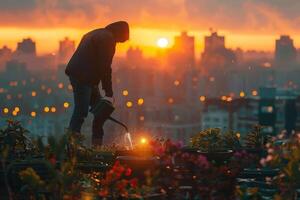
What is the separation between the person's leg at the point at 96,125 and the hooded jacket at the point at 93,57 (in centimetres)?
51

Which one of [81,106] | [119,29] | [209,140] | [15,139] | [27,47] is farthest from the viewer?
[27,47]

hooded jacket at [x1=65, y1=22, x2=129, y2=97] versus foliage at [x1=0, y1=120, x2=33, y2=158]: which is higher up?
hooded jacket at [x1=65, y1=22, x2=129, y2=97]

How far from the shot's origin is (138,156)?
37.6 ft

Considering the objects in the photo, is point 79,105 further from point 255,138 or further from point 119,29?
point 255,138

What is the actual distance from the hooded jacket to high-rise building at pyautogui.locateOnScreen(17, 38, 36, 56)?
128761mm

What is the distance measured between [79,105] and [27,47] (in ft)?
440

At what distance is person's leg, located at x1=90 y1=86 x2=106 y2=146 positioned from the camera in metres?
16.5

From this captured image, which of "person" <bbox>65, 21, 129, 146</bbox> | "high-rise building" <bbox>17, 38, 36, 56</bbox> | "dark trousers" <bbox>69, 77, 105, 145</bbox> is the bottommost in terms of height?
"dark trousers" <bbox>69, 77, 105, 145</bbox>

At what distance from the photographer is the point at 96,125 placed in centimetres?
1658

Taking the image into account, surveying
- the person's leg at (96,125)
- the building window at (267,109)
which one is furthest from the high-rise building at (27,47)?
the person's leg at (96,125)

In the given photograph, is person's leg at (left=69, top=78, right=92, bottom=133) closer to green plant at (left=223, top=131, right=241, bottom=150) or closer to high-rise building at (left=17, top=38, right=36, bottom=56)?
green plant at (left=223, top=131, right=241, bottom=150)

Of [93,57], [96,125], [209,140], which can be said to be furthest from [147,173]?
[96,125]

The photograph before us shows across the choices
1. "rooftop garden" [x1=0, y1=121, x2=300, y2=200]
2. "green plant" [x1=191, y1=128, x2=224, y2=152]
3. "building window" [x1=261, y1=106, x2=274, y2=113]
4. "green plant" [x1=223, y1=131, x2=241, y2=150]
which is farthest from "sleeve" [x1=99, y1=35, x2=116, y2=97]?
"building window" [x1=261, y1=106, x2=274, y2=113]

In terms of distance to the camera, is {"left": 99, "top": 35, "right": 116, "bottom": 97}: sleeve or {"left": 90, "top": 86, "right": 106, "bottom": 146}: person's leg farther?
{"left": 90, "top": 86, "right": 106, "bottom": 146}: person's leg
